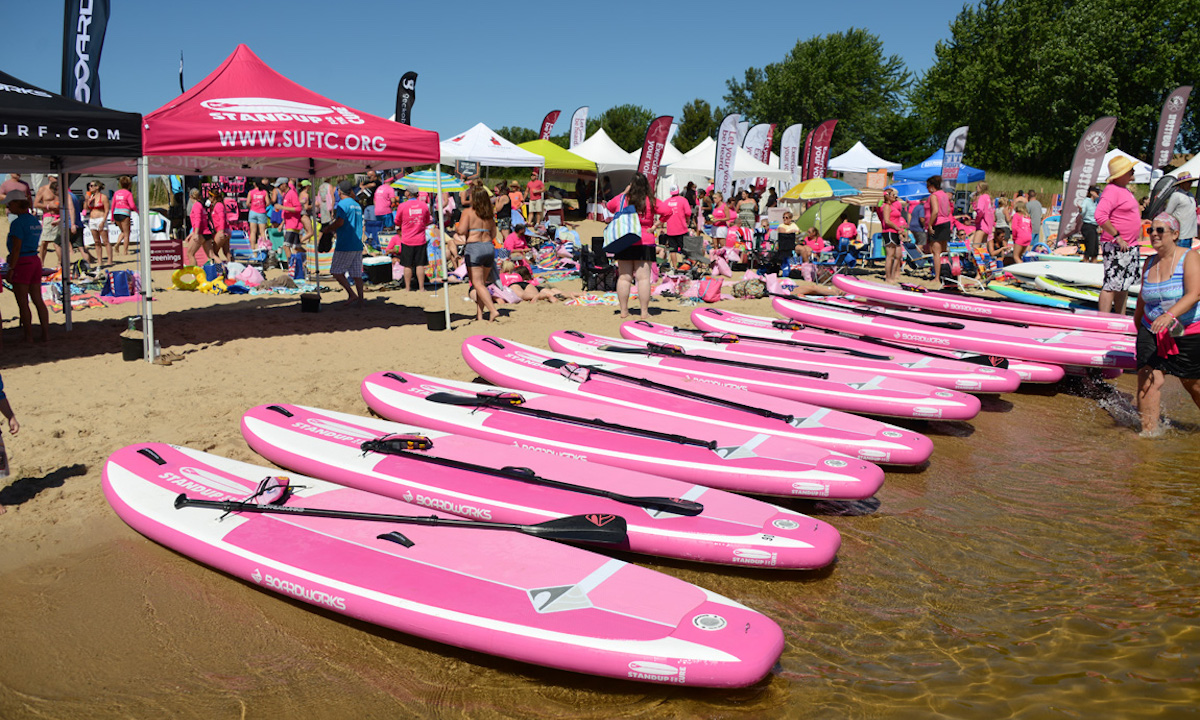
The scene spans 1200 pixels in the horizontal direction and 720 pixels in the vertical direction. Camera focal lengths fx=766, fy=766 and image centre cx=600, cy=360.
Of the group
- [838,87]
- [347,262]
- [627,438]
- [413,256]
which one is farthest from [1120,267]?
[838,87]

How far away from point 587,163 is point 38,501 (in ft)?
58.6

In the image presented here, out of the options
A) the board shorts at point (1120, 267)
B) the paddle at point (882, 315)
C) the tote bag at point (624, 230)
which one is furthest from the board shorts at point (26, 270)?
the board shorts at point (1120, 267)

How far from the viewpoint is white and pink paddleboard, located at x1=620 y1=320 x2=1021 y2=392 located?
247 inches

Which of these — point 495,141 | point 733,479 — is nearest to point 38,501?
point 733,479

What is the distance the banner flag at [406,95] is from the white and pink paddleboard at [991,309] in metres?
13.3

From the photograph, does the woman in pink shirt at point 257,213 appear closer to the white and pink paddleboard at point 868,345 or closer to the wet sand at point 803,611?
the wet sand at point 803,611

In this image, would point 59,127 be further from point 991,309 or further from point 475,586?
point 991,309

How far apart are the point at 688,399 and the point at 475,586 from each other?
2.86 metres

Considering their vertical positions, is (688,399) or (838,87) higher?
(838,87)

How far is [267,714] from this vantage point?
2.76 m

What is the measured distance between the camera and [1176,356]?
198 inches

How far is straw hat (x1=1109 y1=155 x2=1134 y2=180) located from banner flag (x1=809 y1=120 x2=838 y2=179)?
1382cm

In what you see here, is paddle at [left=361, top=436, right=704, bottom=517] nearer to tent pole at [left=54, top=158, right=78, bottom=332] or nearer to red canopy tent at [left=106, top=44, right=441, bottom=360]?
red canopy tent at [left=106, top=44, right=441, bottom=360]

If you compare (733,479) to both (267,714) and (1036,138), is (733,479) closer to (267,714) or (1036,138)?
(267,714)
